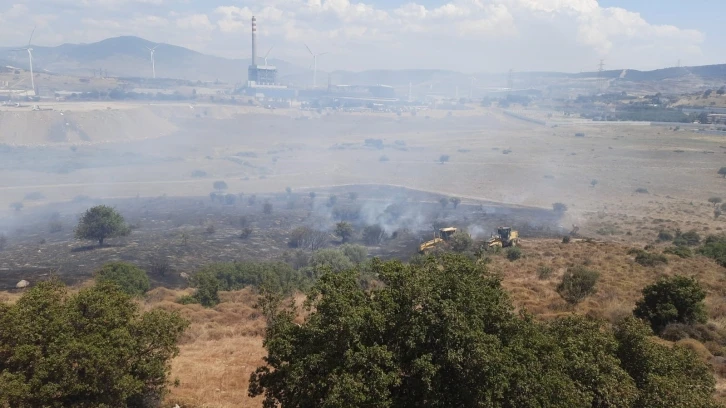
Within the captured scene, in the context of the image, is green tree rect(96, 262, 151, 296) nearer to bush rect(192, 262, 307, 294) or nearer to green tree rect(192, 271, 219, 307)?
bush rect(192, 262, 307, 294)

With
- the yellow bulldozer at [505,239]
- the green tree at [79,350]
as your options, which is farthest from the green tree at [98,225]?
the green tree at [79,350]

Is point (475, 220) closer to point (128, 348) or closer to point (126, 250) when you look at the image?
point (126, 250)

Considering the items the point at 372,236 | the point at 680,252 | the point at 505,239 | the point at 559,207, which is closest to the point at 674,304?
the point at 680,252

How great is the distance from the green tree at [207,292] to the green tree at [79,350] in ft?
46.6

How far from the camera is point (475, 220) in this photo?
5481cm

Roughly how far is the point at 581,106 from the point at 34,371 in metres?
146

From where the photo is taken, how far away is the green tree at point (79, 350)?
374 inches

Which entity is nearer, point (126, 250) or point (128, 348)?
point (128, 348)

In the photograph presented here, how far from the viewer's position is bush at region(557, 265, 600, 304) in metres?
21.8

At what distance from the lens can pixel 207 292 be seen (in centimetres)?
2553

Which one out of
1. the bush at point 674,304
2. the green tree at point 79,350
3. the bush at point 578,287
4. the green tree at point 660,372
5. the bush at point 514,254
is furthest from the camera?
the bush at point 514,254

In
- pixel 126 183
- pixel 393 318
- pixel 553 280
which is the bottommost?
pixel 126 183

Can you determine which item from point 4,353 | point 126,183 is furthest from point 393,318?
point 126,183

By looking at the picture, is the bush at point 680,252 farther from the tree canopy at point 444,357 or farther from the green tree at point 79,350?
the green tree at point 79,350
